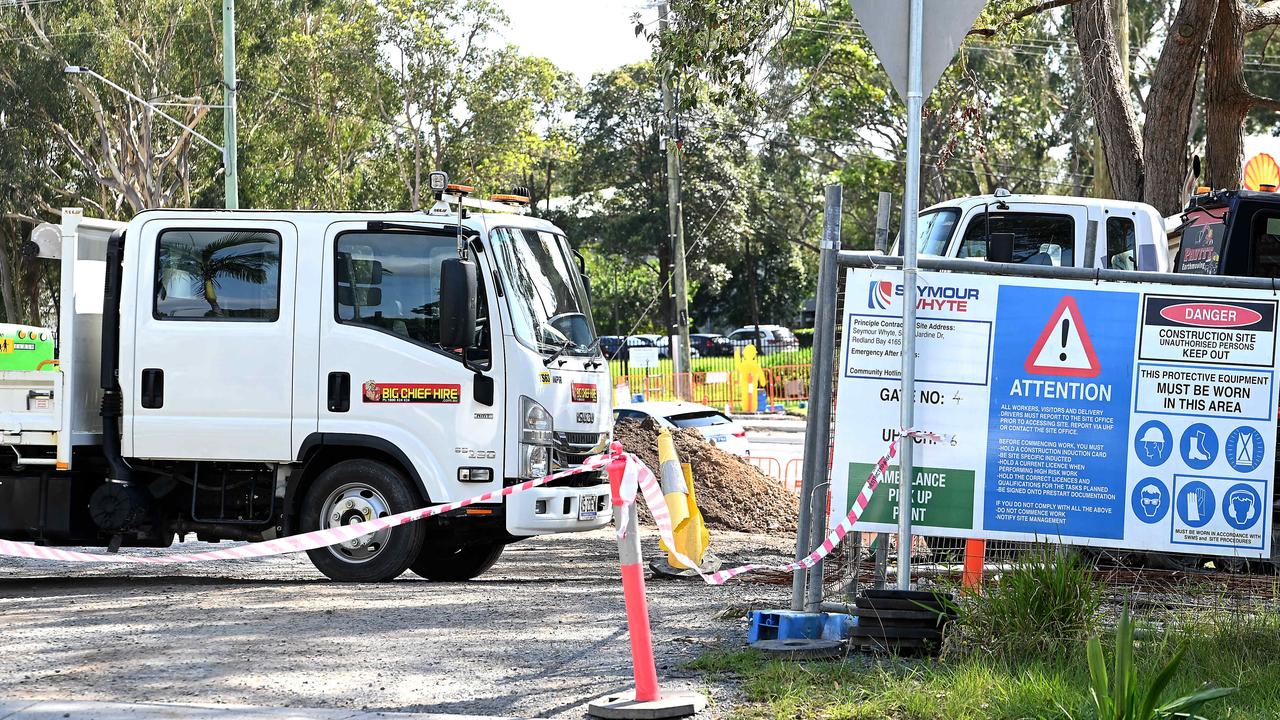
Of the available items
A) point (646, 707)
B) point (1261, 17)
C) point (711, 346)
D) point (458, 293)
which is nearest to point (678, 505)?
point (458, 293)

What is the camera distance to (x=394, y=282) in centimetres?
945

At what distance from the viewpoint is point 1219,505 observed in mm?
6500

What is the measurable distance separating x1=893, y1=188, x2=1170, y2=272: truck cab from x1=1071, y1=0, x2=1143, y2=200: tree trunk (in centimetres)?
394

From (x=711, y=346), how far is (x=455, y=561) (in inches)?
1994

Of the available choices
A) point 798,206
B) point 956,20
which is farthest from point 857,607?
point 798,206

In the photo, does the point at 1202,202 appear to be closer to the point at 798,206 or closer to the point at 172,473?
the point at 172,473

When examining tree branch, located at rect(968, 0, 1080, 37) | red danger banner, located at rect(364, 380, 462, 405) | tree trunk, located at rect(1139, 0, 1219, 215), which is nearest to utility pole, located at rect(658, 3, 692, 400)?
tree branch, located at rect(968, 0, 1080, 37)

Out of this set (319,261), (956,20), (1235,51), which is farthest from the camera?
(1235,51)

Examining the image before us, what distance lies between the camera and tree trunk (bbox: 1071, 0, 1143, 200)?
50.1 ft

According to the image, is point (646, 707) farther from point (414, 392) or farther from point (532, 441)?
point (414, 392)

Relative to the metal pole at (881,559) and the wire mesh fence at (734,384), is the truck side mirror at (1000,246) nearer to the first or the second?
the metal pole at (881,559)

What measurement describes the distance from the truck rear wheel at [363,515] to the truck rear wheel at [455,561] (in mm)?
705

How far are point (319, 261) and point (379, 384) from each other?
964 mm

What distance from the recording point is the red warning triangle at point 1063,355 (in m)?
6.44
